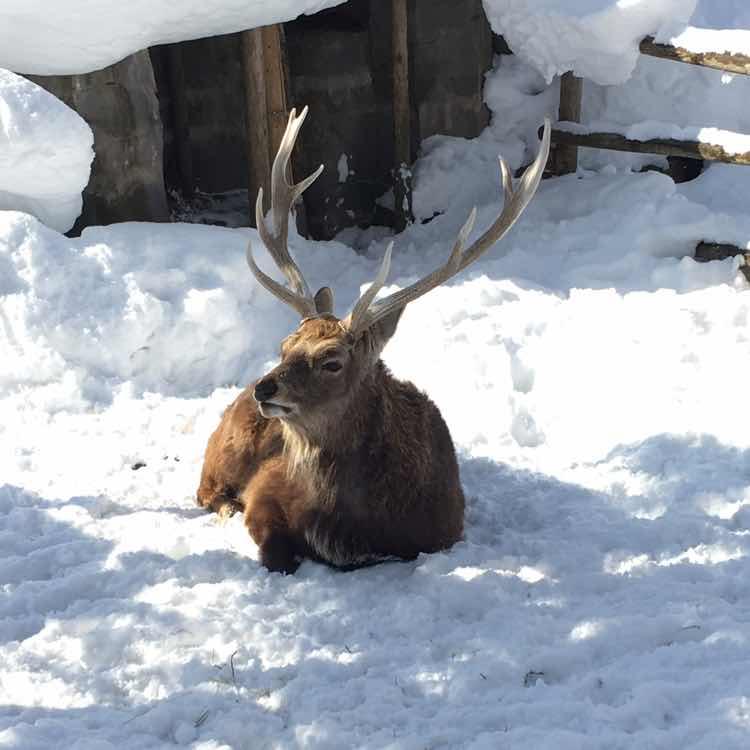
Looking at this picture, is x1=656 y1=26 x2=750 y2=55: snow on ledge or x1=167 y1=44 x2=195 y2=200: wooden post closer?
x1=656 y1=26 x2=750 y2=55: snow on ledge

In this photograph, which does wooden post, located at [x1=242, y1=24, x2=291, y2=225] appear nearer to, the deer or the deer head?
the deer

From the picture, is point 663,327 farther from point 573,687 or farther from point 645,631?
point 573,687

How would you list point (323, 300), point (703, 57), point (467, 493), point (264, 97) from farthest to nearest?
point (264, 97), point (703, 57), point (467, 493), point (323, 300)

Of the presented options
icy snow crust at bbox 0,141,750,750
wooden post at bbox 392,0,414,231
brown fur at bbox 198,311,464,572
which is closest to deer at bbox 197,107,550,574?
brown fur at bbox 198,311,464,572

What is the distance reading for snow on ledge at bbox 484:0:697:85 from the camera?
352 inches

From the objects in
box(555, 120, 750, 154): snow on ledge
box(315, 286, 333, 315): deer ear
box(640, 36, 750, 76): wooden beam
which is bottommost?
box(315, 286, 333, 315): deer ear

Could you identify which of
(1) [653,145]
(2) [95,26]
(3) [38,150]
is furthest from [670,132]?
(3) [38,150]

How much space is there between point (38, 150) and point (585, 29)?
4.36 meters

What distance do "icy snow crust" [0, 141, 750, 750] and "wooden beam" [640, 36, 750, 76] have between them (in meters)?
1.04

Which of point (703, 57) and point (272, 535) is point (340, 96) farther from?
point (272, 535)

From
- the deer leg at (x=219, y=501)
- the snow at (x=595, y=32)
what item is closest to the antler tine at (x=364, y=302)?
the deer leg at (x=219, y=501)

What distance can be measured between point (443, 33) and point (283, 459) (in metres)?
6.22

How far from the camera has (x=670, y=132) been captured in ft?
30.1

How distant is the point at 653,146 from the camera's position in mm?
9281
